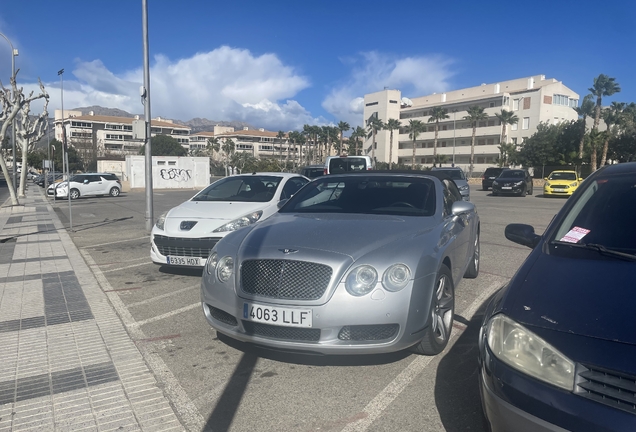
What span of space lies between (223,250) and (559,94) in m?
77.1

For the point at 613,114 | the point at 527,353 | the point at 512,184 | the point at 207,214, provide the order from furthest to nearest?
1. the point at 613,114
2. the point at 512,184
3. the point at 207,214
4. the point at 527,353

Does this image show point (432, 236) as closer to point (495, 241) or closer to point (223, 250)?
point (223, 250)

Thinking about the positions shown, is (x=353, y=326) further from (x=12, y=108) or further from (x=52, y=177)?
(x=52, y=177)

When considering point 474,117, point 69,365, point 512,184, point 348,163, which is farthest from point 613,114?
point 69,365

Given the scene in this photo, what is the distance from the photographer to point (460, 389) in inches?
133

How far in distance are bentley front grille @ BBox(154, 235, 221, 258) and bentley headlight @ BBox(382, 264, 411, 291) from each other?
3463mm

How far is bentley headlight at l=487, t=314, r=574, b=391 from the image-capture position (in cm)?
205

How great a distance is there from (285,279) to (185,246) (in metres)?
3.43

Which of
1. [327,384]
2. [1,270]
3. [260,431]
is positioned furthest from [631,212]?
[1,270]

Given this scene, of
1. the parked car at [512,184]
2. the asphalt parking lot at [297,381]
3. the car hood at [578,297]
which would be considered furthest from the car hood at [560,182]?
the car hood at [578,297]

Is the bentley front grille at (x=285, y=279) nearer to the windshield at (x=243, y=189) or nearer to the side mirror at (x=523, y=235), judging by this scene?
the side mirror at (x=523, y=235)

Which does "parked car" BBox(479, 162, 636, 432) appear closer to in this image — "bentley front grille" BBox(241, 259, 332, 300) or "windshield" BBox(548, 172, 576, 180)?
"bentley front grille" BBox(241, 259, 332, 300)

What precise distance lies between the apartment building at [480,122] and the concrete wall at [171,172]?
127 ft

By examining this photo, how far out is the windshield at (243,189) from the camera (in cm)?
782
